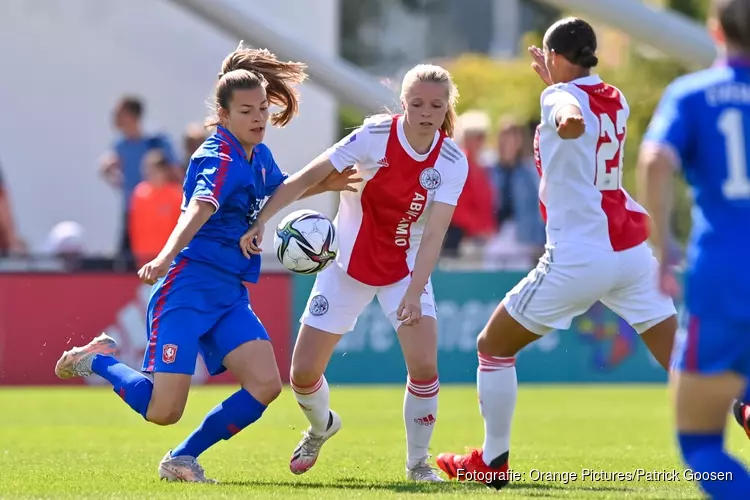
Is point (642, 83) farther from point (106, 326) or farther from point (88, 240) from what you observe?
point (106, 326)

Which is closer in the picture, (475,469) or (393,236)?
(475,469)

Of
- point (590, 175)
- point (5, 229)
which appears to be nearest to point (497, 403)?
point (590, 175)

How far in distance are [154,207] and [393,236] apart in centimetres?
725

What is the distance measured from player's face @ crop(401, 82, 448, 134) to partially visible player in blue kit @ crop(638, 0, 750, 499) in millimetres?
2214

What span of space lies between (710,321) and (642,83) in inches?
989

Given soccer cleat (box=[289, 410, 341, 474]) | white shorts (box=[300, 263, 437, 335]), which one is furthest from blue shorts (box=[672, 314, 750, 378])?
soccer cleat (box=[289, 410, 341, 474])

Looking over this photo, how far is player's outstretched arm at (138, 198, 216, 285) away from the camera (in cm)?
644

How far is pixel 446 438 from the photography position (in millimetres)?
9727

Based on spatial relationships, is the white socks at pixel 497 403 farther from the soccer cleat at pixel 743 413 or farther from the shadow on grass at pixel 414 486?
the soccer cleat at pixel 743 413

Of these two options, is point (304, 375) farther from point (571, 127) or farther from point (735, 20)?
point (735, 20)

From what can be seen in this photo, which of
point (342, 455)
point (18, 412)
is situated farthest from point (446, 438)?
point (18, 412)

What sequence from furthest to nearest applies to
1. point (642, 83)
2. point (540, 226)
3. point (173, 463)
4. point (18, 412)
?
1. point (642, 83)
2. point (540, 226)
3. point (18, 412)
4. point (173, 463)

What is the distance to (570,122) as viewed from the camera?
602 cm

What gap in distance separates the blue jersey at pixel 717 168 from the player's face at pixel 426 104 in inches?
87.8
